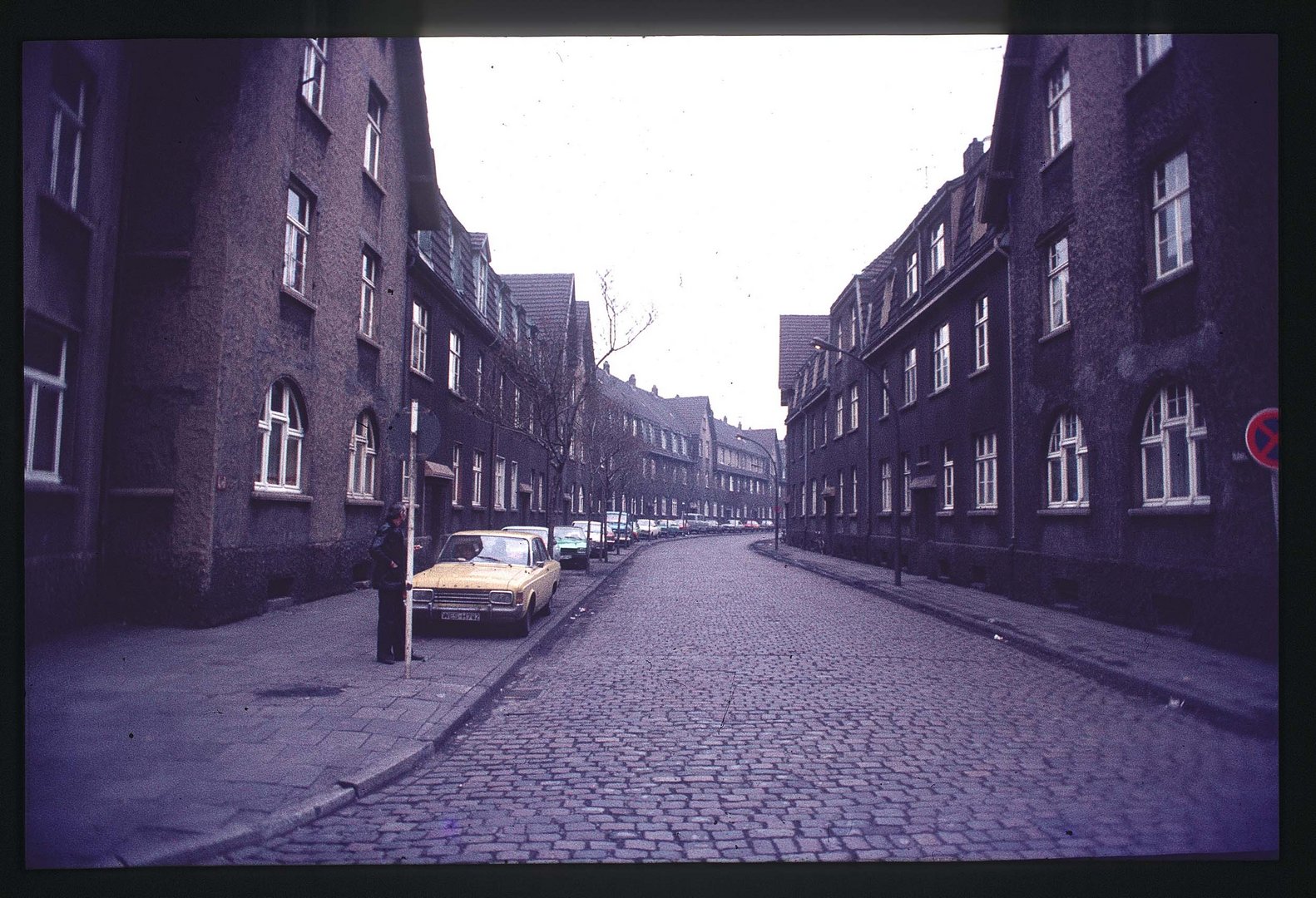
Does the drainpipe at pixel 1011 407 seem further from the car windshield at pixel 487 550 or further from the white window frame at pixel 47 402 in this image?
the white window frame at pixel 47 402

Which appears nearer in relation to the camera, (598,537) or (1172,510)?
(1172,510)

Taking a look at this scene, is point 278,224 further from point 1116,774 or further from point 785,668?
point 1116,774

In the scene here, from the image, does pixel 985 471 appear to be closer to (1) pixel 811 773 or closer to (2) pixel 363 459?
(2) pixel 363 459

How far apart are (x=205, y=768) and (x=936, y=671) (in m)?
7.16

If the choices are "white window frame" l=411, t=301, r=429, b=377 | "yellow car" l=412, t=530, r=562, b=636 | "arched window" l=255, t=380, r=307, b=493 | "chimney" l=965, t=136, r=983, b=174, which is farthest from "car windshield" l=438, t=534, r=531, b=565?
"chimney" l=965, t=136, r=983, b=174

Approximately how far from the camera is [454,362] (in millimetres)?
24422

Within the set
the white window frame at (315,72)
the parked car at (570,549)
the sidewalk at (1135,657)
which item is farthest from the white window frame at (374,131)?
the sidewalk at (1135,657)

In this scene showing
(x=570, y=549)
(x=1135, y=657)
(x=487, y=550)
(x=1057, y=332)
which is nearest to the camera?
(x=1135, y=657)

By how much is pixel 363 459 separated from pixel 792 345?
38618 mm

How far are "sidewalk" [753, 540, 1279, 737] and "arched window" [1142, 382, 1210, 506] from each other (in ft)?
6.10

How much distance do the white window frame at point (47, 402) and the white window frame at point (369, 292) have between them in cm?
751

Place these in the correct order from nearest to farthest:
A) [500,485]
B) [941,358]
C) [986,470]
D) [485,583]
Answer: [485,583]
[986,470]
[941,358]
[500,485]

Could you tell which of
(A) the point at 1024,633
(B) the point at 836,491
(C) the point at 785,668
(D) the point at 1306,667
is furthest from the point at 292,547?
(B) the point at 836,491

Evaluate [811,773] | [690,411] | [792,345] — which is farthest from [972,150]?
[690,411]
